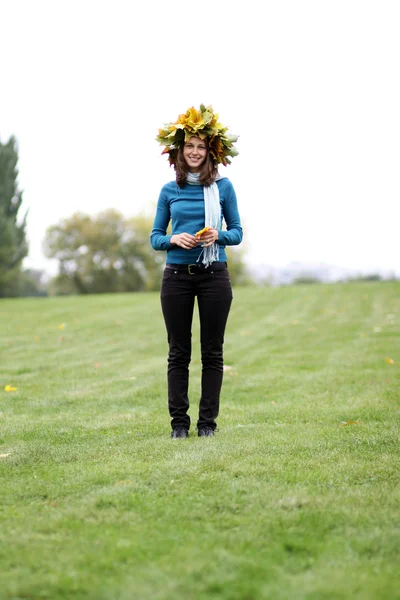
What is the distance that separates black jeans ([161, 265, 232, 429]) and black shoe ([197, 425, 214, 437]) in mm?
30

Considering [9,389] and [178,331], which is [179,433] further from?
[9,389]

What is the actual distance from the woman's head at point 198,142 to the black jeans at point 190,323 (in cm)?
70

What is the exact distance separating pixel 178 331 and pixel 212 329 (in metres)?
0.25

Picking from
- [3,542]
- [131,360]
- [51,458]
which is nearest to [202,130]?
[51,458]

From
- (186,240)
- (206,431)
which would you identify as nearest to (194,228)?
(186,240)

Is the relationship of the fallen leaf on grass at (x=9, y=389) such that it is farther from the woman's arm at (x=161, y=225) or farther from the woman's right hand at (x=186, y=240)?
the woman's right hand at (x=186, y=240)

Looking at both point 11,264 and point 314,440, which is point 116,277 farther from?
point 314,440

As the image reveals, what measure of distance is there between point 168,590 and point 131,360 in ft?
24.2

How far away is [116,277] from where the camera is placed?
184 ft

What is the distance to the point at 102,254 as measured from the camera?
56.6 metres

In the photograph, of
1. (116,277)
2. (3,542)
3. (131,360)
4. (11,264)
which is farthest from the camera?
(116,277)

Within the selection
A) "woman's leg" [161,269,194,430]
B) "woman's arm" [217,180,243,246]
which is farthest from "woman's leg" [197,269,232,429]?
"woman's arm" [217,180,243,246]

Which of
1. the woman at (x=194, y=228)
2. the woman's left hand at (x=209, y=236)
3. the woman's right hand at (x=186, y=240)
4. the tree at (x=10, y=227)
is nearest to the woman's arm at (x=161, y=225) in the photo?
the woman at (x=194, y=228)

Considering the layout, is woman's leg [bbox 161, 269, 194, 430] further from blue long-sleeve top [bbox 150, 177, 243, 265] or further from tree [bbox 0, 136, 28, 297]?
tree [bbox 0, 136, 28, 297]
